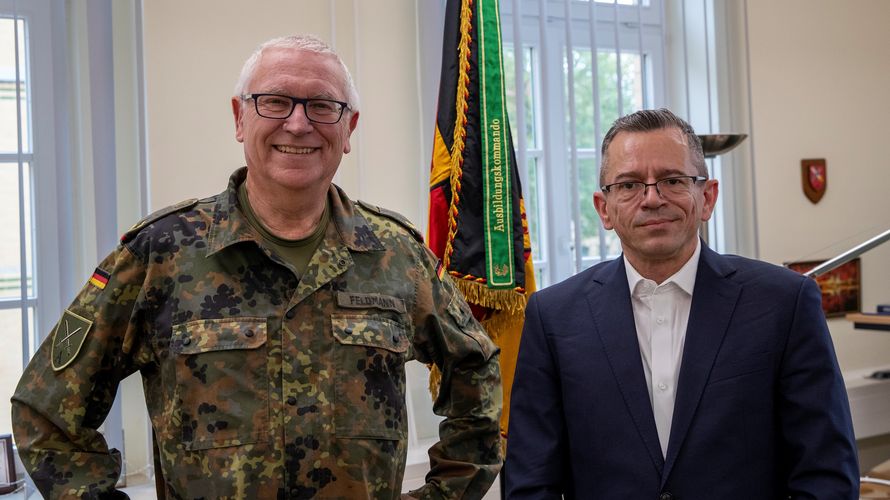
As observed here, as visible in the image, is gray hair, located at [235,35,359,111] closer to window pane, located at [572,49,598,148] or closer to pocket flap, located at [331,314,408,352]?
pocket flap, located at [331,314,408,352]

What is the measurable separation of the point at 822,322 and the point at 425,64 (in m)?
1.70

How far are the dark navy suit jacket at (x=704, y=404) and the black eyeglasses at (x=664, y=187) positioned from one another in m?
0.13

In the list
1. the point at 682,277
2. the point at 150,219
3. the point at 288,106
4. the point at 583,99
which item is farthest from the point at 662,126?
the point at 583,99

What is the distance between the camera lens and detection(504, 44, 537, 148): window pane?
9.42ft

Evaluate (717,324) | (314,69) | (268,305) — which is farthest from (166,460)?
(717,324)

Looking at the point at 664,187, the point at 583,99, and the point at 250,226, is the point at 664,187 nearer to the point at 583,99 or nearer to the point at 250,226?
the point at 250,226

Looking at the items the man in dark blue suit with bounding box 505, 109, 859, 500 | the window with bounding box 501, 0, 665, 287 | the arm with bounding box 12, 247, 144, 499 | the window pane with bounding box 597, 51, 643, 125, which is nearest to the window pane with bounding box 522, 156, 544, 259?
the window with bounding box 501, 0, 665, 287

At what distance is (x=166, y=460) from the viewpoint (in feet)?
4.10

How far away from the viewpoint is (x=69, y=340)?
1.23 m

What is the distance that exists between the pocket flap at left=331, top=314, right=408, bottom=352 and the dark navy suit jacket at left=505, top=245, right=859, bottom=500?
242mm

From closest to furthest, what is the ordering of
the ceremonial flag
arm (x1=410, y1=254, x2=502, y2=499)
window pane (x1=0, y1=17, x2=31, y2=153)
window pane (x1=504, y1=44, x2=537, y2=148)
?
1. arm (x1=410, y1=254, x2=502, y2=499)
2. window pane (x1=0, y1=17, x2=31, y2=153)
3. the ceremonial flag
4. window pane (x1=504, y1=44, x2=537, y2=148)

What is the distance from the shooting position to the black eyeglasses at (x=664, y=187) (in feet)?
4.35

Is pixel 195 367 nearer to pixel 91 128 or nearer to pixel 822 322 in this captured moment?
pixel 822 322

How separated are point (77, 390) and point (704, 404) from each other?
985 millimetres
